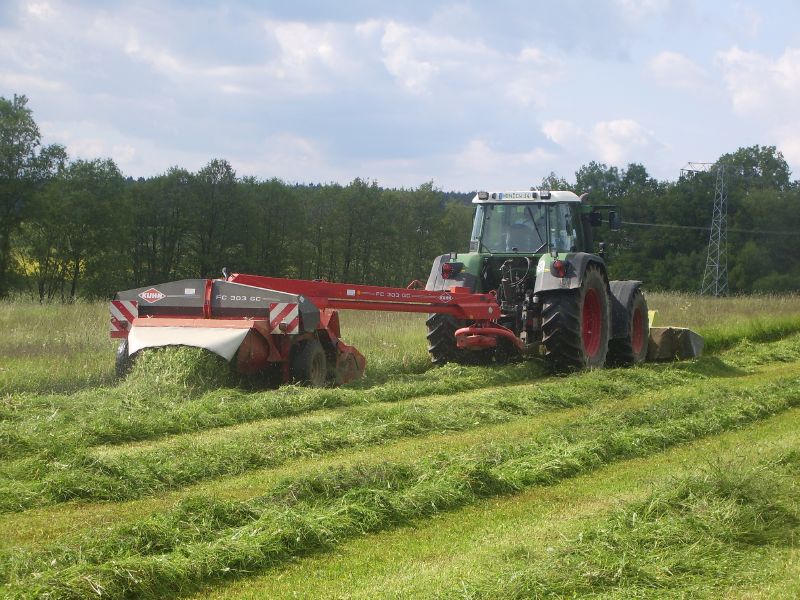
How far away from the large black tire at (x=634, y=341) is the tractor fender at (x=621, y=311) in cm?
5

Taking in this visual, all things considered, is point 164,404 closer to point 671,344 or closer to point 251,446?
point 251,446

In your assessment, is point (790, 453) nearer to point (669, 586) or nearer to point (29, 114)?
point (669, 586)

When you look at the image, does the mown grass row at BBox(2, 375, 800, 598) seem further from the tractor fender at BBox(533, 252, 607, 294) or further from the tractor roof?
the tractor roof

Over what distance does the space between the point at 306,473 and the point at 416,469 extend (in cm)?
72

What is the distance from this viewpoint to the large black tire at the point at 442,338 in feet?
39.8

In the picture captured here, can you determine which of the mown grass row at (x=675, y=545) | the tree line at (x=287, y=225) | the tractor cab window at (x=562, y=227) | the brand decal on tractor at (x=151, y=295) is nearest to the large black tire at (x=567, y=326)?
the tractor cab window at (x=562, y=227)

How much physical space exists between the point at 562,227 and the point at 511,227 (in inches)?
26.5

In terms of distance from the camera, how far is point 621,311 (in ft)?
42.6

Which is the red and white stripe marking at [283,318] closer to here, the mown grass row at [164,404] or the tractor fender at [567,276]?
the mown grass row at [164,404]

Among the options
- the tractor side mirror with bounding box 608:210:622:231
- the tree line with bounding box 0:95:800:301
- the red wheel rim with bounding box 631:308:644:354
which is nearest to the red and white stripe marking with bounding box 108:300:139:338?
the tractor side mirror with bounding box 608:210:622:231

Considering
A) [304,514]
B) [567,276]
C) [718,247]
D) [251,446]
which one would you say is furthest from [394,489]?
[718,247]

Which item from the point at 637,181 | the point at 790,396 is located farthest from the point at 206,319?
the point at 637,181

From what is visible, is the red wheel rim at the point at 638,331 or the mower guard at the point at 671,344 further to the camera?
the mower guard at the point at 671,344

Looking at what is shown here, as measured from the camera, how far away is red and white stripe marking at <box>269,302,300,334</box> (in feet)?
31.2
